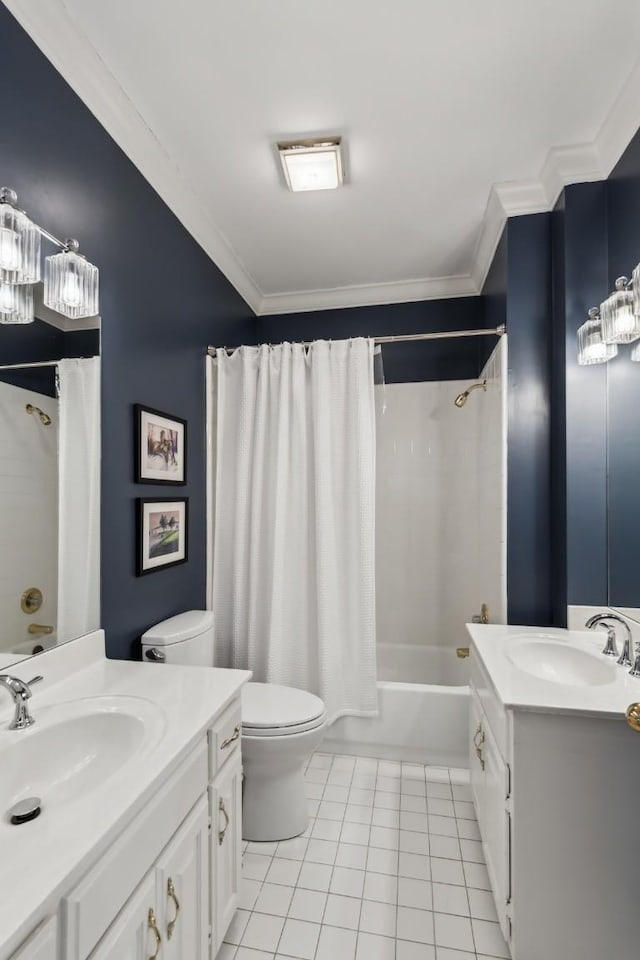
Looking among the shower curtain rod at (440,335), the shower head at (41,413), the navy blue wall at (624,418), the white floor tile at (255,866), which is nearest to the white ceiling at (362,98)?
the navy blue wall at (624,418)

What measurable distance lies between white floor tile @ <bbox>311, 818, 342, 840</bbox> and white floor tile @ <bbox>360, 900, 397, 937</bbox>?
1.03ft

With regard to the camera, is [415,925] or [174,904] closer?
[174,904]

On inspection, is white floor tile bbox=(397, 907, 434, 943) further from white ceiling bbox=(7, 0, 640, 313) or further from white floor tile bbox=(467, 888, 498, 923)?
white ceiling bbox=(7, 0, 640, 313)

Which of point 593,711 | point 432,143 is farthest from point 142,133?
point 593,711

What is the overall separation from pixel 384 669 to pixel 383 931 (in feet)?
5.50

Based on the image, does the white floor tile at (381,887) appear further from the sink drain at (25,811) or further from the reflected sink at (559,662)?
the sink drain at (25,811)

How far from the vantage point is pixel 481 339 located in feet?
9.57

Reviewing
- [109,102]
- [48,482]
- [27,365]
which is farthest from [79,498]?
[109,102]

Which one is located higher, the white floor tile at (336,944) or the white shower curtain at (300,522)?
the white shower curtain at (300,522)

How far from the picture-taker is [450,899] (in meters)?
1.53

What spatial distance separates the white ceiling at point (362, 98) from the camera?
1341 mm

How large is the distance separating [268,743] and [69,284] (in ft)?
5.21

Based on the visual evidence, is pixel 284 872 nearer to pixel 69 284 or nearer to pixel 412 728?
pixel 412 728

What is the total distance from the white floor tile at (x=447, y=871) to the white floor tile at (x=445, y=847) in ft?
0.07
